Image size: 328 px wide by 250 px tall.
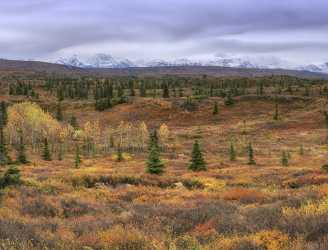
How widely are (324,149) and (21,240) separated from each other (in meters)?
57.7

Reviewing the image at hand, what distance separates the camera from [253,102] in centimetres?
11862

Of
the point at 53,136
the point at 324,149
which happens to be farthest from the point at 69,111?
the point at 324,149

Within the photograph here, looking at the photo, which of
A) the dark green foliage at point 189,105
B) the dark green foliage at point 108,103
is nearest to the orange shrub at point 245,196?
the dark green foliage at point 189,105

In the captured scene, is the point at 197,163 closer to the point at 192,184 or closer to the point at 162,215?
the point at 192,184

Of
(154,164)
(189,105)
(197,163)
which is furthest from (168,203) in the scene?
(189,105)

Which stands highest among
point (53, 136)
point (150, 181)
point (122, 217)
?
point (122, 217)

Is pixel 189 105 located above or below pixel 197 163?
below

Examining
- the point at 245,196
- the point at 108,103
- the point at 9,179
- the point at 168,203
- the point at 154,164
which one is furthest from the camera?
the point at 108,103

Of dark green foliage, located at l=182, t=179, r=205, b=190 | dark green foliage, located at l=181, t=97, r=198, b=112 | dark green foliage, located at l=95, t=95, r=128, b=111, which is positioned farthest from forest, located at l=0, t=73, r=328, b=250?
dark green foliage, located at l=95, t=95, r=128, b=111

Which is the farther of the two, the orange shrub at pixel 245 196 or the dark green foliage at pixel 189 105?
the dark green foliage at pixel 189 105

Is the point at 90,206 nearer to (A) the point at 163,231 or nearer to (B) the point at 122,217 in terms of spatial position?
(B) the point at 122,217

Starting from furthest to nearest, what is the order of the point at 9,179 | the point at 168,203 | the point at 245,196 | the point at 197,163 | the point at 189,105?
the point at 189,105
the point at 197,163
the point at 9,179
the point at 245,196
the point at 168,203

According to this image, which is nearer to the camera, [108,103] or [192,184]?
[192,184]

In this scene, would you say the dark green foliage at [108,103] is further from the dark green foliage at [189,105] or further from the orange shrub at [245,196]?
the orange shrub at [245,196]
